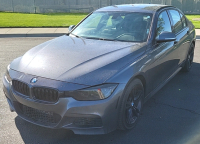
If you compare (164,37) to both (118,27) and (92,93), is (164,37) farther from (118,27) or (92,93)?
(92,93)

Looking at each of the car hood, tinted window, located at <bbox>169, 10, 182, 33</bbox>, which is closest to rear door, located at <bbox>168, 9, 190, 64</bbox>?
tinted window, located at <bbox>169, 10, 182, 33</bbox>

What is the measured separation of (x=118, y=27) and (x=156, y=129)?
193cm

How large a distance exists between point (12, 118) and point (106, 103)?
1774 millimetres

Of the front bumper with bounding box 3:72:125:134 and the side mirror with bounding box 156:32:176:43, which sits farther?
the side mirror with bounding box 156:32:176:43

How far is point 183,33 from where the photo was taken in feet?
18.4

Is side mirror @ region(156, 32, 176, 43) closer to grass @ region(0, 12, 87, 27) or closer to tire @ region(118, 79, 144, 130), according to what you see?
tire @ region(118, 79, 144, 130)

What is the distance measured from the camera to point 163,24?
4781 millimetres

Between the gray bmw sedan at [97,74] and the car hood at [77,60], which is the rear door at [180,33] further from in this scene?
the car hood at [77,60]

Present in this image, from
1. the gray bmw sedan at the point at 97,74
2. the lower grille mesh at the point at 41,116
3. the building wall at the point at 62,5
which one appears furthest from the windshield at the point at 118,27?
the building wall at the point at 62,5

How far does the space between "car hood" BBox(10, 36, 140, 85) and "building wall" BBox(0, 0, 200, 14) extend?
2106cm

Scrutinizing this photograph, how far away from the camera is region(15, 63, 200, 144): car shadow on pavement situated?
3.42 metres

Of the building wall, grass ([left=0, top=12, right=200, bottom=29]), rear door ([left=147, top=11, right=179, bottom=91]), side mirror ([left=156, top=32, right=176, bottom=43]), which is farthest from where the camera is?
the building wall

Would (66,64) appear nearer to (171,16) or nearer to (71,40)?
(71,40)

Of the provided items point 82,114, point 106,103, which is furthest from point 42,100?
point 106,103
